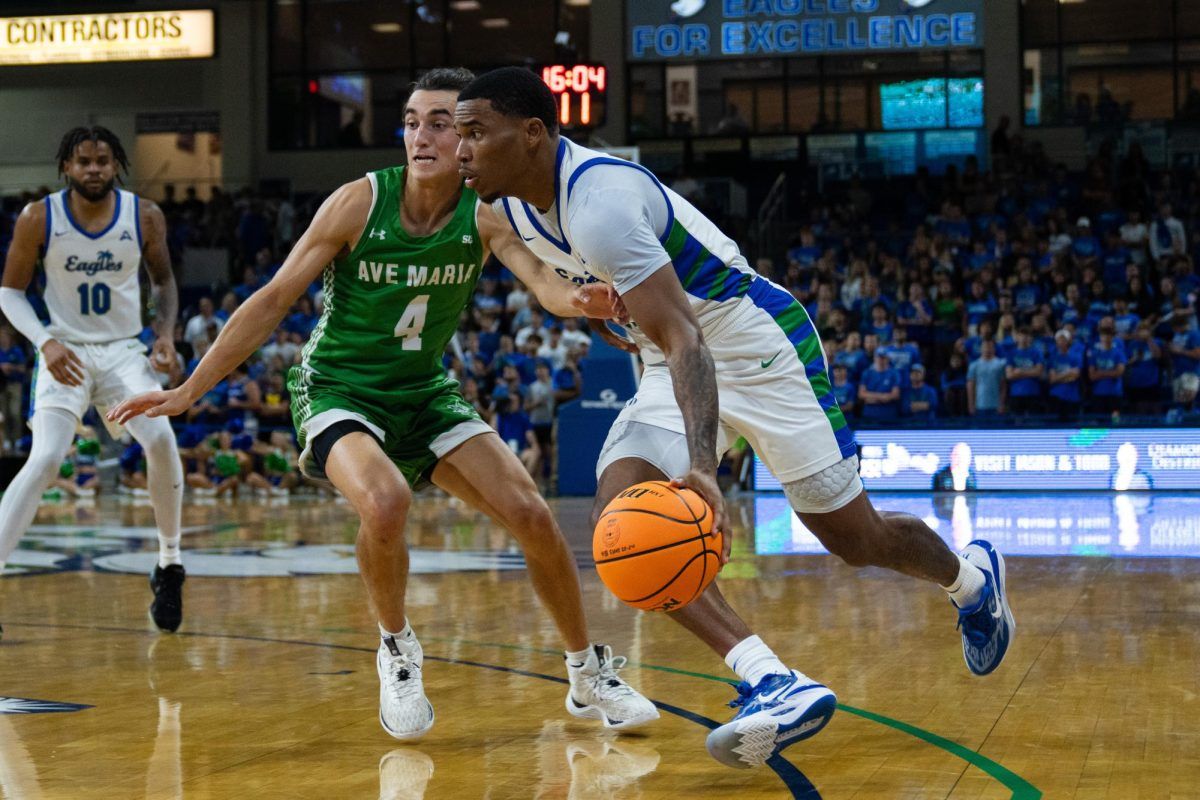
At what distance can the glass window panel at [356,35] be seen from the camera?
25.1 meters

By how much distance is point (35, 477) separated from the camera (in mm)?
6051

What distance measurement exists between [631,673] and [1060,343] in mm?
10555

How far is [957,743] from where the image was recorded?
3965 mm

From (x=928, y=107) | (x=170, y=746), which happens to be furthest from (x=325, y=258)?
(x=928, y=107)

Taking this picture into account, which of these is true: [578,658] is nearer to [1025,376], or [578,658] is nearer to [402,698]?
[402,698]

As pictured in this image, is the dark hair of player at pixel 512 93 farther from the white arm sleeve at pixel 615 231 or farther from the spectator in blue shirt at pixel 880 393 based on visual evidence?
the spectator in blue shirt at pixel 880 393

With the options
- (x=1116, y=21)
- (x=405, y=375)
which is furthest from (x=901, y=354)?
(x=405, y=375)

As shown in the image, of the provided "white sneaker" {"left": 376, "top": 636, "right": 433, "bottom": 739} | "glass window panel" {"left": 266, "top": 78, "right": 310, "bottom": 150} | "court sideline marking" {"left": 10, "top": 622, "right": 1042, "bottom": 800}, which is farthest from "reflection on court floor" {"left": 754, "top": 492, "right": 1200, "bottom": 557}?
"glass window panel" {"left": 266, "top": 78, "right": 310, "bottom": 150}

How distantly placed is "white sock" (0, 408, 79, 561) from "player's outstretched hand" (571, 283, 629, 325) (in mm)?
2985

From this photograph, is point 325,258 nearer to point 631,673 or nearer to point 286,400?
point 631,673

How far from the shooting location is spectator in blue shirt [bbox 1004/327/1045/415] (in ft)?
47.3

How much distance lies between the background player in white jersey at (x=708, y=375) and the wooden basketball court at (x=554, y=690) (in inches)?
9.8

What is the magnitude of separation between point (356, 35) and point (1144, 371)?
51.3 ft

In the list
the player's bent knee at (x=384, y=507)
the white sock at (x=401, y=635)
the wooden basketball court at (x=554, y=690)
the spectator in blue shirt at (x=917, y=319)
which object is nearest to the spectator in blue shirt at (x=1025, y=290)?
the spectator in blue shirt at (x=917, y=319)
